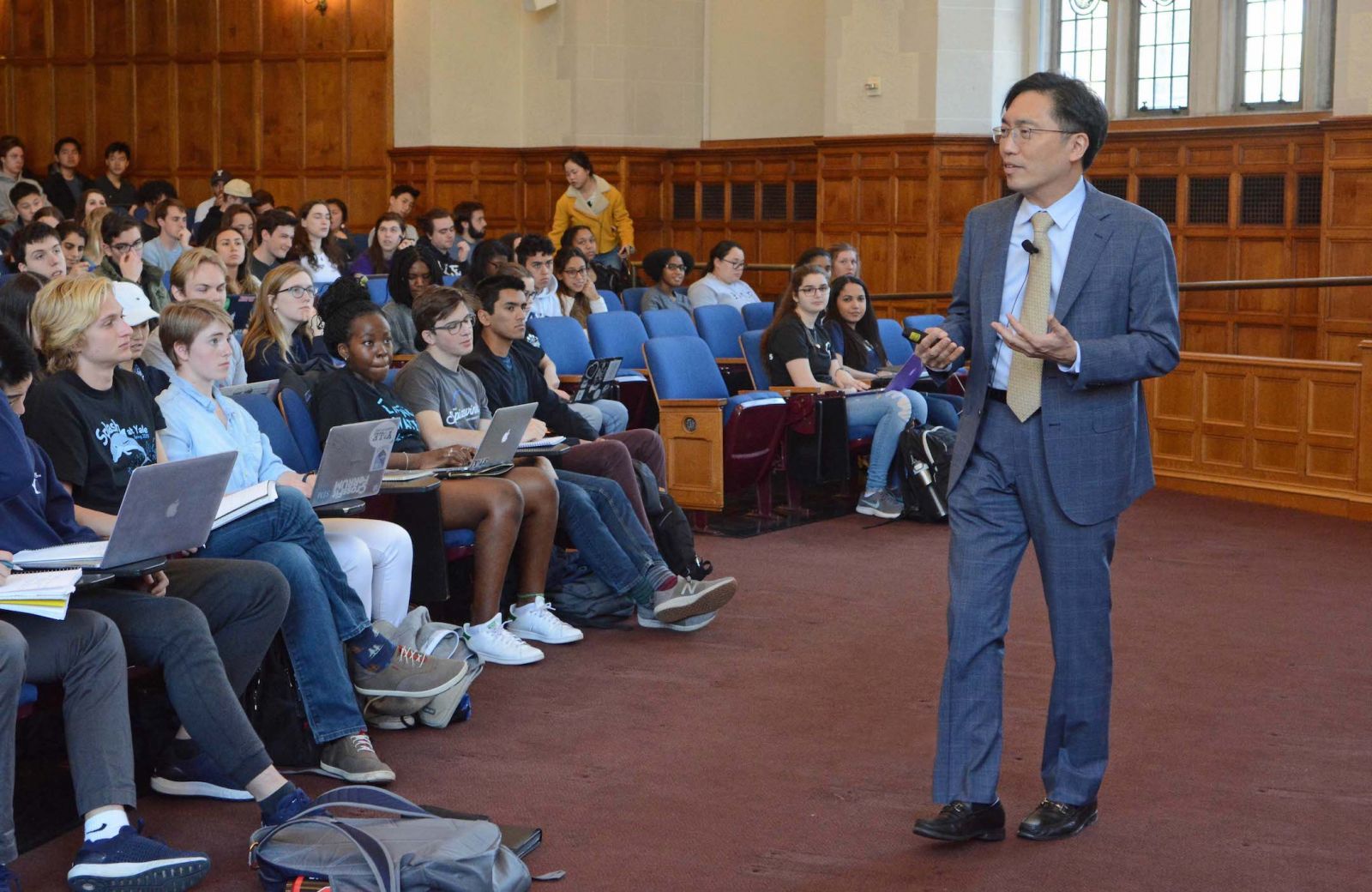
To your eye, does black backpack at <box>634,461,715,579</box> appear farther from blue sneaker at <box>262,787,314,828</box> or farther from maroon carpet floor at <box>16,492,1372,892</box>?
blue sneaker at <box>262,787,314,828</box>

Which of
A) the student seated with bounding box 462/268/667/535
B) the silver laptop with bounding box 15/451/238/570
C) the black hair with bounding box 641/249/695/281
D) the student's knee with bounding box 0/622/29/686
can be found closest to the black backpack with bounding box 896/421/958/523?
the student seated with bounding box 462/268/667/535

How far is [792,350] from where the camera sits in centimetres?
703

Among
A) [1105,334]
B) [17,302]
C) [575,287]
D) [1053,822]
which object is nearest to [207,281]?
[17,302]

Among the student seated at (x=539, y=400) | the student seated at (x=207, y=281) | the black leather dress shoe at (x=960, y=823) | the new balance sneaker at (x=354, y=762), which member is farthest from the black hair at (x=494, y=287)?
the black leather dress shoe at (x=960, y=823)

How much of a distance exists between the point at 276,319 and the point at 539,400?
92 cm

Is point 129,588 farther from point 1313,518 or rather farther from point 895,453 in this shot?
point 1313,518

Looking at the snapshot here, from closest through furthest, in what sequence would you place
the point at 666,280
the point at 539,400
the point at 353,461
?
1. the point at 353,461
2. the point at 539,400
3. the point at 666,280

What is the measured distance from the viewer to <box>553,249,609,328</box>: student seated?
26.8ft

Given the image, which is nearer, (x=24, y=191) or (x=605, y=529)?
(x=605, y=529)

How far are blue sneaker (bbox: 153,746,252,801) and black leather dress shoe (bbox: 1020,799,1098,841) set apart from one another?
168cm

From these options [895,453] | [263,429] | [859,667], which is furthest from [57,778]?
[895,453]

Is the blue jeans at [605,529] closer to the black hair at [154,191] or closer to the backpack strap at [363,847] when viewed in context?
the backpack strap at [363,847]

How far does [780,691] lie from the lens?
14.4 feet

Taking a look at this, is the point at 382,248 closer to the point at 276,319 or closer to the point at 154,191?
the point at 154,191
